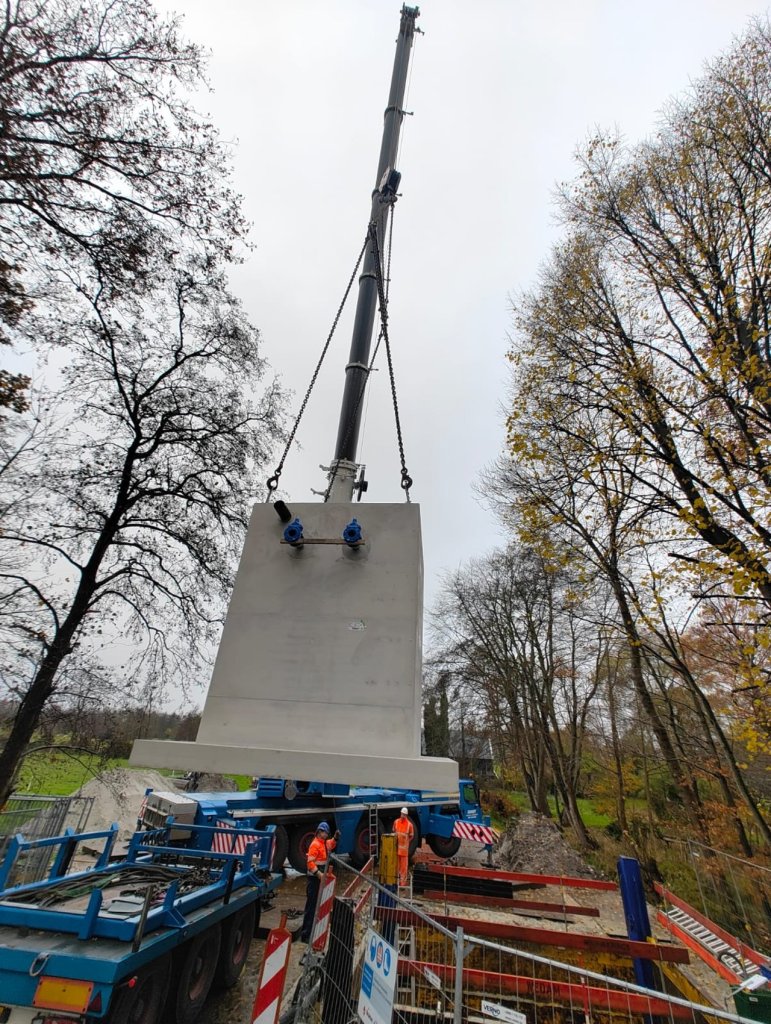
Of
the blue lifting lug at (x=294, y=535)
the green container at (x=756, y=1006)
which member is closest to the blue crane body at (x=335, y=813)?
the green container at (x=756, y=1006)

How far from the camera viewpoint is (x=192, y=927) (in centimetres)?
461

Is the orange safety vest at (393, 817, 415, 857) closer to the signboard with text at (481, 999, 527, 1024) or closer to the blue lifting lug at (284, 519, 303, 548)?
the signboard with text at (481, 999, 527, 1024)

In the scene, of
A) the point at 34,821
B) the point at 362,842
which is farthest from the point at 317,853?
the point at 34,821

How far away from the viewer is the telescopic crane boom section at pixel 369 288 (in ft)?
18.2

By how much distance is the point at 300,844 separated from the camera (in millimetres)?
10656

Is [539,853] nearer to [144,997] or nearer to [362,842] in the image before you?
[362,842]

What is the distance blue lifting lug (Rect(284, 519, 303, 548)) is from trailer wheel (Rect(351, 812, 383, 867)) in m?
9.59

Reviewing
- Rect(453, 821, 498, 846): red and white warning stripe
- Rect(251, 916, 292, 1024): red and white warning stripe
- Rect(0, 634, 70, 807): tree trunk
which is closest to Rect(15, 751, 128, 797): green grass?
Rect(0, 634, 70, 807): tree trunk

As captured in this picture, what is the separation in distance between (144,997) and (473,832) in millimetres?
10062

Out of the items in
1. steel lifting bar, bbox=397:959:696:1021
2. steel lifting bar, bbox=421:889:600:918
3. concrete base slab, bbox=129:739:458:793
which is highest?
concrete base slab, bbox=129:739:458:793

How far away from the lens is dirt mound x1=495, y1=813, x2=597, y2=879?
42.0 feet

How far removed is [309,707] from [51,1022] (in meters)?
2.73

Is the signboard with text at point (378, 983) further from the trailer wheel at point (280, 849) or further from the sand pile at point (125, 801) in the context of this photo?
the sand pile at point (125, 801)

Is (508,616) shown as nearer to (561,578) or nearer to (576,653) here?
(576,653)
